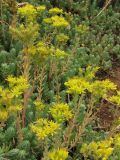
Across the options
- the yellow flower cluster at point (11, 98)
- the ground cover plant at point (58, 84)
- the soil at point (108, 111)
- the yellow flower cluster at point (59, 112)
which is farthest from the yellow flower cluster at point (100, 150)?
the soil at point (108, 111)

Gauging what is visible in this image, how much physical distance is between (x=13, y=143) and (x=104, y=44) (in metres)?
2.24

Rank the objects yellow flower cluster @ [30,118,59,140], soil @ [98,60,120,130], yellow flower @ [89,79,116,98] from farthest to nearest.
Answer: soil @ [98,60,120,130] → yellow flower @ [89,79,116,98] → yellow flower cluster @ [30,118,59,140]

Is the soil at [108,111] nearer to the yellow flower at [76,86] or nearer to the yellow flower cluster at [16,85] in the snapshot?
the yellow flower at [76,86]

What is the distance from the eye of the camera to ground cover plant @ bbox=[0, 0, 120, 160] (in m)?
2.47

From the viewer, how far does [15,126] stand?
10.2 feet

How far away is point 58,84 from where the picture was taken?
11.8 feet

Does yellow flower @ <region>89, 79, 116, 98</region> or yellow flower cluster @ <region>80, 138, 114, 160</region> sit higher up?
yellow flower @ <region>89, 79, 116, 98</region>

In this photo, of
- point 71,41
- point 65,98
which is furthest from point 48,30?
point 65,98

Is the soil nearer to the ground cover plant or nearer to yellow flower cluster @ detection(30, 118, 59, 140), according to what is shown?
the ground cover plant

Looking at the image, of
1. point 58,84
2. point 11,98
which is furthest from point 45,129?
point 58,84

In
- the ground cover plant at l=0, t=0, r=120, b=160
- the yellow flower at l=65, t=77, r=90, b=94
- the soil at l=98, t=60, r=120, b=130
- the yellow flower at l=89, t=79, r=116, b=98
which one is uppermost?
the yellow flower at l=65, t=77, r=90, b=94

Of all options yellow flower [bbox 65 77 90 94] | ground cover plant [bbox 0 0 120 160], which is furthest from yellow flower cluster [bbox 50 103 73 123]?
yellow flower [bbox 65 77 90 94]

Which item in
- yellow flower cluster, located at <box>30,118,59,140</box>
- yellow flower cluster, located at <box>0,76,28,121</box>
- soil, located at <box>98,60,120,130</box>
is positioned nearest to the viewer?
yellow flower cluster, located at <box>30,118,59,140</box>

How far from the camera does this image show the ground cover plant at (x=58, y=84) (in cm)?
247
